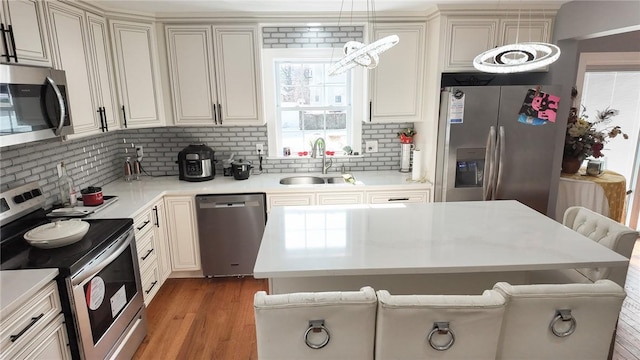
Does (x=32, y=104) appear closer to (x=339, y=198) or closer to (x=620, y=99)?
(x=339, y=198)

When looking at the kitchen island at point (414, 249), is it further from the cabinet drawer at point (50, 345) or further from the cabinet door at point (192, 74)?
the cabinet door at point (192, 74)

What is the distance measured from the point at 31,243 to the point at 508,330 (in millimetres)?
2278

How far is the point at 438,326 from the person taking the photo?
122 cm

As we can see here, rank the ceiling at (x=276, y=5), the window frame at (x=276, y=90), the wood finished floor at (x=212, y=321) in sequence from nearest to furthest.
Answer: the wood finished floor at (x=212, y=321)
the ceiling at (x=276, y=5)
the window frame at (x=276, y=90)

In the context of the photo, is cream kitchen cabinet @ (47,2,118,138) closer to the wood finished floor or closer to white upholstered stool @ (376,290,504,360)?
the wood finished floor

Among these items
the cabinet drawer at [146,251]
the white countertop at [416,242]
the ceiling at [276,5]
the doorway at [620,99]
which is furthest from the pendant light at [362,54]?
the doorway at [620,99]

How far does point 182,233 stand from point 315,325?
2287mm

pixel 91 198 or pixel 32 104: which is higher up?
pixel 32 104

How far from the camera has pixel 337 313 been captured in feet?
4.05

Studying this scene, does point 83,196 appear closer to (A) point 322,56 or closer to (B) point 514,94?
(A) point 322,56

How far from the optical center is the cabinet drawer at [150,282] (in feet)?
8.73

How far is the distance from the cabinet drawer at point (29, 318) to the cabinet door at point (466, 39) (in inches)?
123

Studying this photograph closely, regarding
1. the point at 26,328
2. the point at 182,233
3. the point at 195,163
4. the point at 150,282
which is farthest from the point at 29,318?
the point at 195,163

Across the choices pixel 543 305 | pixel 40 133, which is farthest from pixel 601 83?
pixel 40 133
